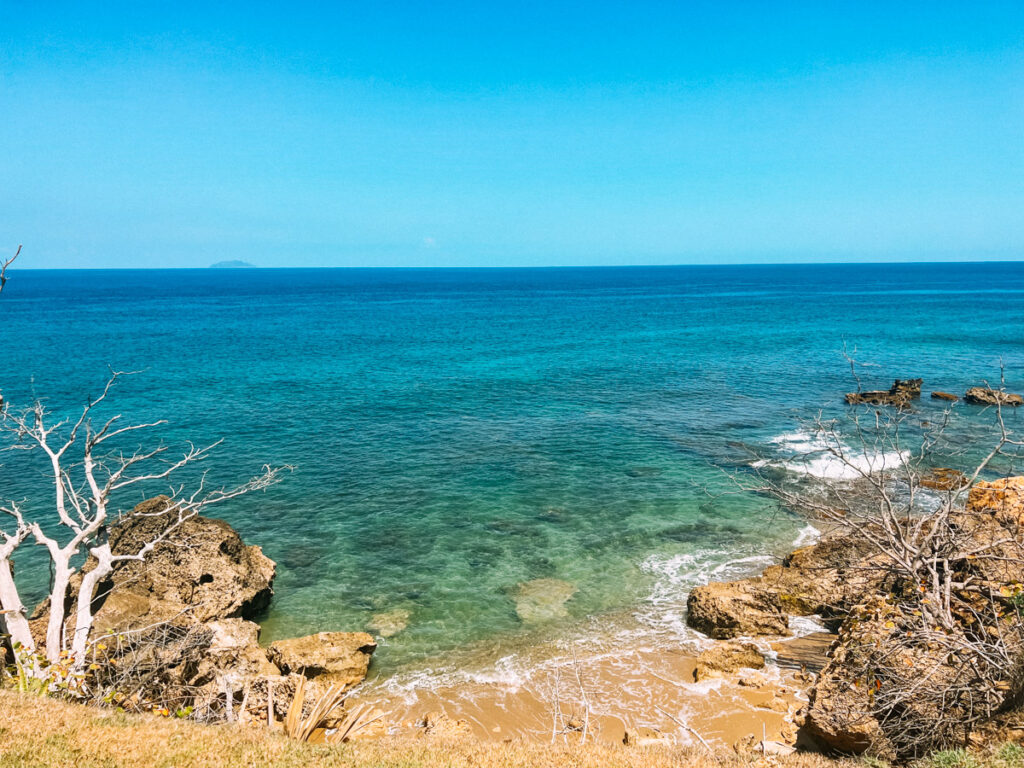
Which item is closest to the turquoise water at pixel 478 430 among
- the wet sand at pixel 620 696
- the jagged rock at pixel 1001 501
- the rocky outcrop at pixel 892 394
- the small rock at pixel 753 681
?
the rocky outcrop at pixel 892 394

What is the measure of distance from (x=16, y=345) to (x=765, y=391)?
7865 centimetres

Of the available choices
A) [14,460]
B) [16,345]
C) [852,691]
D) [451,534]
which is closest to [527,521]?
[451,534]

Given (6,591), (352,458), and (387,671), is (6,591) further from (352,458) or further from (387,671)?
(352,458)

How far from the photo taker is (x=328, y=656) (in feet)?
59.5

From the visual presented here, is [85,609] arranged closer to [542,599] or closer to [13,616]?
[13,616]

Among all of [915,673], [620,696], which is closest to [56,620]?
[620,696]

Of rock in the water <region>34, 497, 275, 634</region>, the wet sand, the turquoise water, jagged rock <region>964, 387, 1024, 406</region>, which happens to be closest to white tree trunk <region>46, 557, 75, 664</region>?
rock in the water <region>34, 497, 275, 634</region>

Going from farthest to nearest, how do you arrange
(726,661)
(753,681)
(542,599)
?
(542,599) < (726,661) < (753,681)

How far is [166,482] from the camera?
105 feet

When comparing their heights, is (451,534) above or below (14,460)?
below

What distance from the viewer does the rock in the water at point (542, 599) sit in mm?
21766

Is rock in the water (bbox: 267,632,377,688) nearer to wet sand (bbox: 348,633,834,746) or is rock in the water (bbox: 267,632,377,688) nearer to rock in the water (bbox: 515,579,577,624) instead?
wet sand (bbox: 348,633,834,746)

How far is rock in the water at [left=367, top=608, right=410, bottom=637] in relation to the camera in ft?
68.5

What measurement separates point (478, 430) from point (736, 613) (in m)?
23.6
